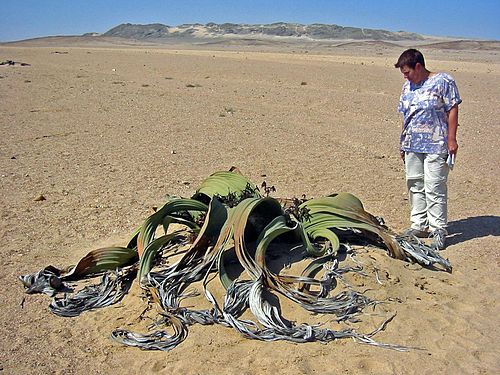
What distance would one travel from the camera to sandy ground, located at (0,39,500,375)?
10.1 ft

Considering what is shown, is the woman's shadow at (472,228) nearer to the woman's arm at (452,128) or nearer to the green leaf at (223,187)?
the woman's arm at (452,128)

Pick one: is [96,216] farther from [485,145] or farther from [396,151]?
[485,145]

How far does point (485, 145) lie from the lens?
8414 millimetres

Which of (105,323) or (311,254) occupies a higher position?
(311,254)

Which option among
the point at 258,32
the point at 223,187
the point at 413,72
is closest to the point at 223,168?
the point at 223,187

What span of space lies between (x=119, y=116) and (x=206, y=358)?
8.20 m

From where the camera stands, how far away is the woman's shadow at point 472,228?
15.5ft

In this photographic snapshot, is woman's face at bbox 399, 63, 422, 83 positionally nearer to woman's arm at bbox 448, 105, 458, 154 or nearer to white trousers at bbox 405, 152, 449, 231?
woman's arm at bbox 448, 105, 458, 154

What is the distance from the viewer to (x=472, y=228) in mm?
4926

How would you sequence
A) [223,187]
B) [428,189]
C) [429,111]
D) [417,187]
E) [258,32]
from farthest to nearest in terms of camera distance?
[258,32], [417,187], [428,189], [429,111], [223,187]

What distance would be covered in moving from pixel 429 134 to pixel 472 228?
3.66ft

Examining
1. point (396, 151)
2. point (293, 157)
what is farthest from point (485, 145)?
point (293, 157)

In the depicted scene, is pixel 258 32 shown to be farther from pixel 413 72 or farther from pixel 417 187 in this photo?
pixel 413 72

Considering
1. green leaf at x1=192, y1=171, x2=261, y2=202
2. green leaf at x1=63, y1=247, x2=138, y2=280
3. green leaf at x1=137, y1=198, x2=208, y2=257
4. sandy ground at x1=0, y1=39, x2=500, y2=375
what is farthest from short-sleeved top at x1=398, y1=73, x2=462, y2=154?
green leaf at x1=63, y1=247, x2=138, y2=280
